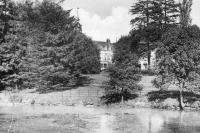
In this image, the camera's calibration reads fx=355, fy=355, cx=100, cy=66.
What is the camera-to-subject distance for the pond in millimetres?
30750

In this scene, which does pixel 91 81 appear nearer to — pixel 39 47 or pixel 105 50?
pixel 39 47

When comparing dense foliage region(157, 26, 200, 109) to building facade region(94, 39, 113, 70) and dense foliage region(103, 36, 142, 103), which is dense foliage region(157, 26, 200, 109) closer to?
dense foliage region(103, 36, 142, 103)

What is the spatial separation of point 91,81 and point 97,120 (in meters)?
31.8

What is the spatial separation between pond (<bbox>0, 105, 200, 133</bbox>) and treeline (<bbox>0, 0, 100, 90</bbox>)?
12.9 metres

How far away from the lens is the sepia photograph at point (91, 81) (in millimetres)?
35475

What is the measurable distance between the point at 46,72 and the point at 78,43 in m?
8.01

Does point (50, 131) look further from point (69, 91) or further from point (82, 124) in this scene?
point (69, 91)

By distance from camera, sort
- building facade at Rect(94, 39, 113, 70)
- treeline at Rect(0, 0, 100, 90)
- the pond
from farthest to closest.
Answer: building facade at Rect(94, 39, 113, 70)
treeline at Rect(0, 0, 100, 90)
the pond

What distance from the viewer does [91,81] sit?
67500 millimetres

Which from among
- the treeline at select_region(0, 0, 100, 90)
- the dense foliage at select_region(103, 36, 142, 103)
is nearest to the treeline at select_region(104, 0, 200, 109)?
the dense foliage at select_region(103, 36, 142, 103)

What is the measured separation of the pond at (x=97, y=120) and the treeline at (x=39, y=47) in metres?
12.9

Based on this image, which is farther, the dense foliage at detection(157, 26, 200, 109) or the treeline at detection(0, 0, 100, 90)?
the treeline at detection(0, 0, 100, 90)

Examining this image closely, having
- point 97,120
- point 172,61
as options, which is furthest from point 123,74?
point 97,120

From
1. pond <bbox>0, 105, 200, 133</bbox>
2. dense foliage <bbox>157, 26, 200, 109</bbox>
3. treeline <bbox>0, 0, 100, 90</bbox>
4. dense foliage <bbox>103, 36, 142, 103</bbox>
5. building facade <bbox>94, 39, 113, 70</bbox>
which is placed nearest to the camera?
pond <bbox>0, 105, 200, 133</bbox>
